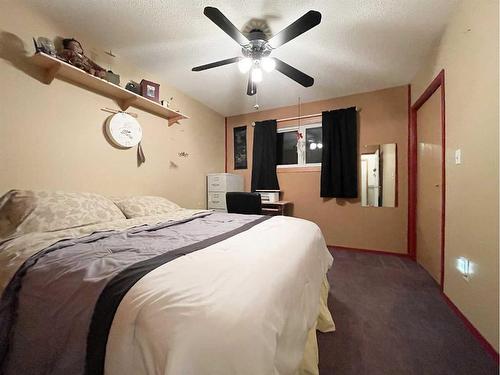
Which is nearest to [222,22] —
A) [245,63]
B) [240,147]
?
[245,63]

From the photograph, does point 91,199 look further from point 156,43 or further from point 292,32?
point 292,32

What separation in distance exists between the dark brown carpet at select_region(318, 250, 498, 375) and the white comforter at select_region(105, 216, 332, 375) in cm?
69

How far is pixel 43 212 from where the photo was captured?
149 cm

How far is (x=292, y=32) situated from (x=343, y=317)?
85.8 inches

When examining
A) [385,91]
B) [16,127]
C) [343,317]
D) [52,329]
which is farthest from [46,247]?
[385,91]

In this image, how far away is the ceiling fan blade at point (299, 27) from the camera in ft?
4.62

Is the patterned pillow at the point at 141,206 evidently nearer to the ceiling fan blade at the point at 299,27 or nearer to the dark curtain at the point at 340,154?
the ceiling fan blade at the point at 299,27

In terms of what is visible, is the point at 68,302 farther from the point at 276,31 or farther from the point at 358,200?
the point at 358,200

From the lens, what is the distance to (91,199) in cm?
182

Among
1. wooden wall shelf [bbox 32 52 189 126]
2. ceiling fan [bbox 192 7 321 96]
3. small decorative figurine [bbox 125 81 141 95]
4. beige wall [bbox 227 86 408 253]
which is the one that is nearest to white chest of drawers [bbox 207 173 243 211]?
beige wall [bbox 227 86 408 253]

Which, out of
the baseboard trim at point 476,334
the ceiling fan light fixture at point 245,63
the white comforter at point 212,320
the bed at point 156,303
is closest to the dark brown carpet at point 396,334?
the baseboard trim at point 476,334

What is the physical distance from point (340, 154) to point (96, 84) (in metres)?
3.23

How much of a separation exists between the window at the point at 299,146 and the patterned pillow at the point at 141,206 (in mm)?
2251

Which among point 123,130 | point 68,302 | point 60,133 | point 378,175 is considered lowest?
point 68,302
